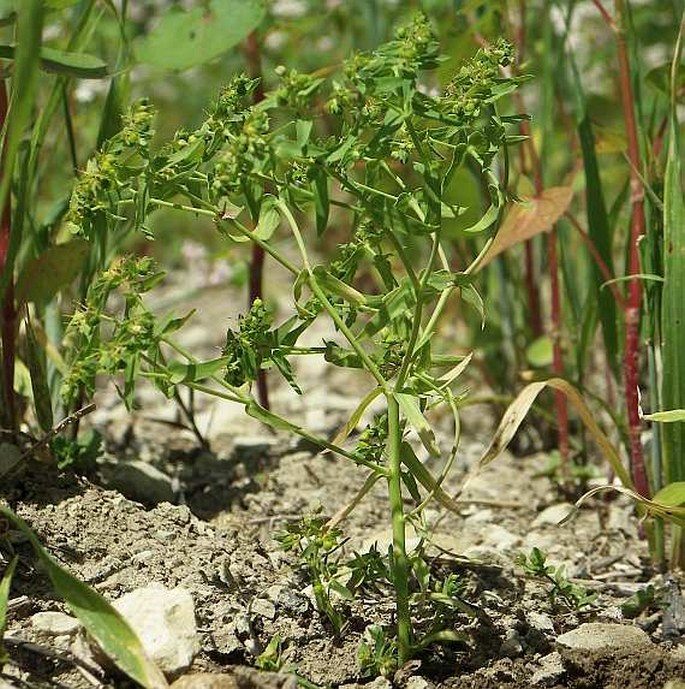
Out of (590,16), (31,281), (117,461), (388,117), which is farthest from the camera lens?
(590,16)

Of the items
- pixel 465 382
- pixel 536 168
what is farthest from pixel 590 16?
pixel 536 168

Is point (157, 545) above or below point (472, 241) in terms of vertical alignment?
below

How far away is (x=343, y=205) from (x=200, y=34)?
37 centimetres

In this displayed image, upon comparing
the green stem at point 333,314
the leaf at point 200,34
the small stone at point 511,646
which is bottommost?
the small stone at point 511,646

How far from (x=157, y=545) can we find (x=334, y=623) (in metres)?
0.27

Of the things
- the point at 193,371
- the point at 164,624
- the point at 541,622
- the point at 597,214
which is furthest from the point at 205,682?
the point at 597,214

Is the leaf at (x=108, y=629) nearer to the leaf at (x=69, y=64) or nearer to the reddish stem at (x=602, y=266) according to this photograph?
the leaf at (x=69, y=64)

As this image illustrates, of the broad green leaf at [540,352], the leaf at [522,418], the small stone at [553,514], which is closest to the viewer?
the leaf at [522,418]

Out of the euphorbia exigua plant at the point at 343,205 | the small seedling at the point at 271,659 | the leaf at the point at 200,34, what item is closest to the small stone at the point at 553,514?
the euphorbia exigua plant at the point at 343,205

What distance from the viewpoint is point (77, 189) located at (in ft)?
4.09

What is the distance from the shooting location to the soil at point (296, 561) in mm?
1322

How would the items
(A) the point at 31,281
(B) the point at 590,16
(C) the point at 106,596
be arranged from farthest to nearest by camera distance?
(B) the point at 590,16
(A) the point at 31,281
(C) the point at 106,596

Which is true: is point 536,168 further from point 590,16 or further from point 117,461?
point 590,16

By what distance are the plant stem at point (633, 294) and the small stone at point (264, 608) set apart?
593 mm
